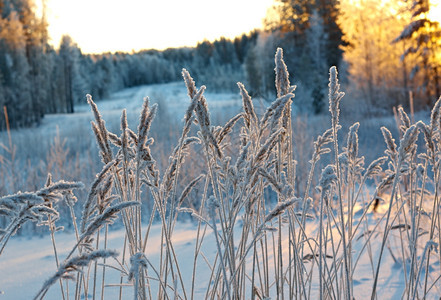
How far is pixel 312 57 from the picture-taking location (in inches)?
945

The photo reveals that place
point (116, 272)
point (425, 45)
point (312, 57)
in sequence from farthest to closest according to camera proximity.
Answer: point (312, 57), point (425, 45), point (116, 272)

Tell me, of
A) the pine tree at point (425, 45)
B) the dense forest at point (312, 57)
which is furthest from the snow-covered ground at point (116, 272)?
the pine tree at point (425, 45)

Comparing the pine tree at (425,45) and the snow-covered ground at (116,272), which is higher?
the pine tree at (425,45)

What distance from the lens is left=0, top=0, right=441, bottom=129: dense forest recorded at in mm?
14133

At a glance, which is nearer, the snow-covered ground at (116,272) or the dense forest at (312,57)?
the snow-covered ground at (116,272)

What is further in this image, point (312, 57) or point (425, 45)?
point (312, 57)

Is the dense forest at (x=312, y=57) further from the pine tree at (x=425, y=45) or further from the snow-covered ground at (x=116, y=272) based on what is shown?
the snow-covered ground at (x=116, y=272)

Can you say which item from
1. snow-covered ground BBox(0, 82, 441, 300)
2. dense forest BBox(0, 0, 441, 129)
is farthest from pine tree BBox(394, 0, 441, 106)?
snow-covered ground BBox(0, 82, 441, 300)

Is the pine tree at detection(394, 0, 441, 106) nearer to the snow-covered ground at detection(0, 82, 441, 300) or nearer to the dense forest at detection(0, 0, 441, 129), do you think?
the dense forest at detection(0, 0, 441, 129)

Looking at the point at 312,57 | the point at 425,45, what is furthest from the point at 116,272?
the point at 312,57

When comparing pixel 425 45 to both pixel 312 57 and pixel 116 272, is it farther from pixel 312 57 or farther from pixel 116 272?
pixel 116 272

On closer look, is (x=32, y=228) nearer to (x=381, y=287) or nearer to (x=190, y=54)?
(x=381, y=287)

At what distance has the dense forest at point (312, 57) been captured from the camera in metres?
14.1

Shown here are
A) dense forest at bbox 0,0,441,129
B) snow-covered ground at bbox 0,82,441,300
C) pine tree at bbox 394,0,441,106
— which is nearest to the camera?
snow-covered ground at bbox 0,82,441,300
